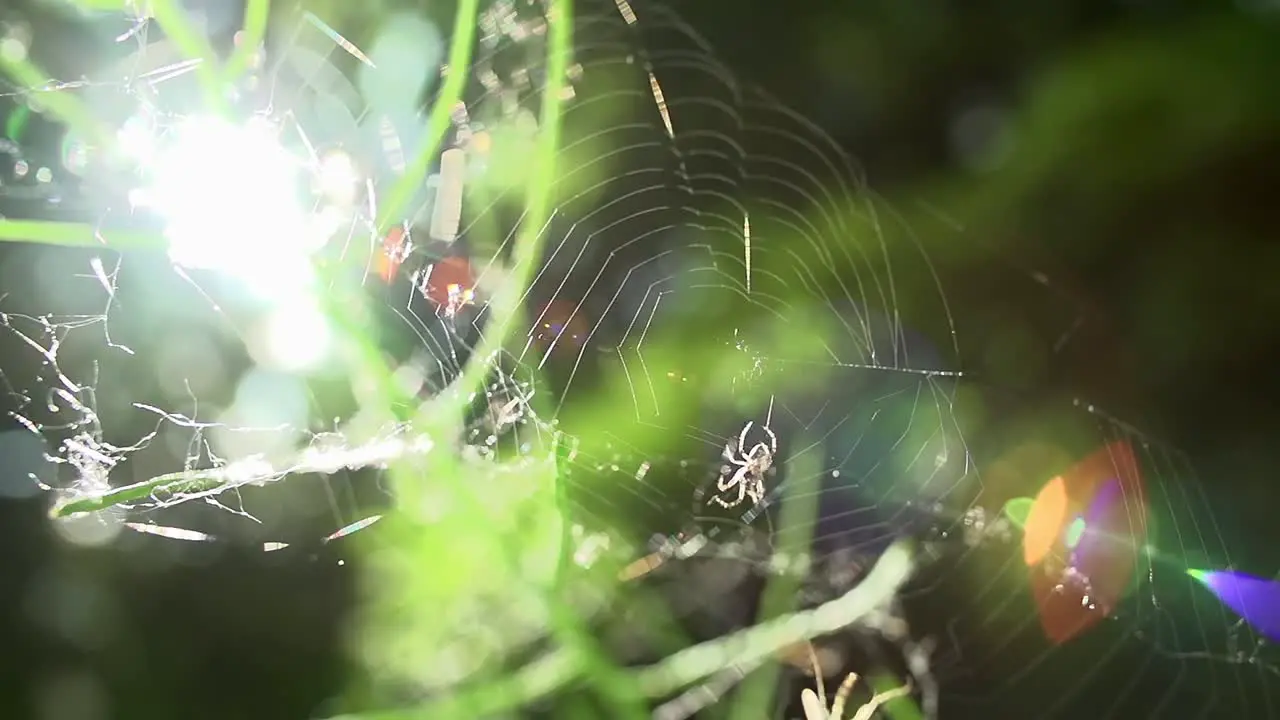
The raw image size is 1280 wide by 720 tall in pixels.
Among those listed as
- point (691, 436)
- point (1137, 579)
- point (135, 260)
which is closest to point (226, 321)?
point (135, 260)

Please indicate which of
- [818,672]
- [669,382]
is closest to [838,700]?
[818,672]

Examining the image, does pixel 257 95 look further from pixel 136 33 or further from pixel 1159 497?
pixel 1159 497

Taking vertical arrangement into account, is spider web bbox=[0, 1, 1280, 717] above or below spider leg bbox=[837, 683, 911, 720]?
above

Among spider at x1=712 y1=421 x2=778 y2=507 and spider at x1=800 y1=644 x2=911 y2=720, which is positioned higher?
spider at x1=712 y1=421 x2=778 y2=507

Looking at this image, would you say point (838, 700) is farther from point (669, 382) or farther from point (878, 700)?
point (669, 382)

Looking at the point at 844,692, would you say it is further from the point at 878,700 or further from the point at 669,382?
the point at 669,382
